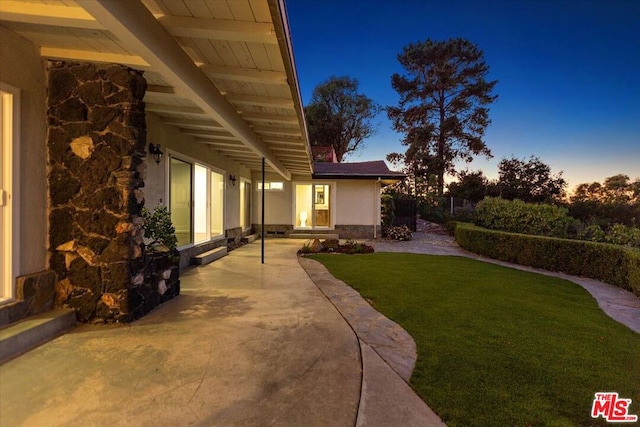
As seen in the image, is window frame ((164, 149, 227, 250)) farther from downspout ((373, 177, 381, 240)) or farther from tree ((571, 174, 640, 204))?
tree ((571, 174, 640, 204))

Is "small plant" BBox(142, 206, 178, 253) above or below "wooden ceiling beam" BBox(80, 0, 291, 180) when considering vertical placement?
below

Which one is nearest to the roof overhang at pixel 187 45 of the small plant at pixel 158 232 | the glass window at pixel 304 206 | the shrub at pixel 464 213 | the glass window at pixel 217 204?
the small plant at pixel 158 232

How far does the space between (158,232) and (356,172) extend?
971 centimetres

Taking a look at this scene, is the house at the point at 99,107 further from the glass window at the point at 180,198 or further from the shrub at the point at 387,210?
the shrub at the point at 387,210

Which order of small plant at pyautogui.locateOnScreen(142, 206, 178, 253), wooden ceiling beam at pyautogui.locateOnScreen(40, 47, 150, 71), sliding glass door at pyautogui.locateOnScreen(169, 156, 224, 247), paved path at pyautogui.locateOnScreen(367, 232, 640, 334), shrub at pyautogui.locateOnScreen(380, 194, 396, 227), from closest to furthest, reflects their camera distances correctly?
1. wooden ceiling beam at pyautogui.locateOnScreen(40, 47, 150, 71)
2. small plant at pyautogui.locateOnScreen(142, 206, 178, 253)
3. paved path at pyautogui.locateOnScreen(367, 232, 640, 334)
4. sliding glass door at pyautogui.locateOnScreen(169, 156, 224, 247)
5. shrub at pyautogui.locateOnScreen(380, 194, 396, 227)

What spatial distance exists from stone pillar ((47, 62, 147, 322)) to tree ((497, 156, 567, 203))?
20.7 m

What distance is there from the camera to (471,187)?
20562mm

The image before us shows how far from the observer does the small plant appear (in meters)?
4.35

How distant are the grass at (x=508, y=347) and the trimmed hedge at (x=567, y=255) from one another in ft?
3.30

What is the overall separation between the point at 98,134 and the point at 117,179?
21.0 inches

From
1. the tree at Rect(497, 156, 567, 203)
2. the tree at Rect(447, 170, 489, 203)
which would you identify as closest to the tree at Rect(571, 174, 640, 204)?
A: the tree at Rect(497, 156, 567, 203)

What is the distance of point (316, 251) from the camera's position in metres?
9.51

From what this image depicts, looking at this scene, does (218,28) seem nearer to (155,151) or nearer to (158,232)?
(158,232)

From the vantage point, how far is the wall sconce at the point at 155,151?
5402mm
